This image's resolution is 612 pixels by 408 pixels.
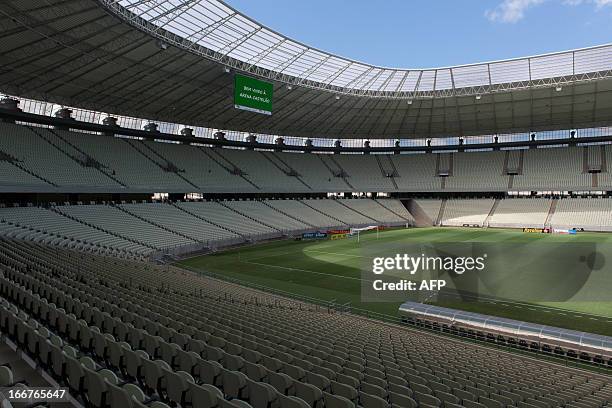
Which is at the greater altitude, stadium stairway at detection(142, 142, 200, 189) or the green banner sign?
the green banner sign

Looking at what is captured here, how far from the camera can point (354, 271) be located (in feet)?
102

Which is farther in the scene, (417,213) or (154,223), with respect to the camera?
(417,213)

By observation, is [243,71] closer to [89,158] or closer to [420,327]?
[89,158]

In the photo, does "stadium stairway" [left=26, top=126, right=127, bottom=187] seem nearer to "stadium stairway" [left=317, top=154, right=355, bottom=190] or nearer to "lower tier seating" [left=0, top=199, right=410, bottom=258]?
"lower tier seating" [left=0, top=199, right=410, bottom=258]

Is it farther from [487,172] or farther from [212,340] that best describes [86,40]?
[487,172]

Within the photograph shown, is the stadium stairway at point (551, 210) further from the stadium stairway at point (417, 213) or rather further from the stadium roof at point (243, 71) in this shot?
the stadium stairway at point (417, 213)

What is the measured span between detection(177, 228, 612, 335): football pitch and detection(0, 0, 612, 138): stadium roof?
57.6ft

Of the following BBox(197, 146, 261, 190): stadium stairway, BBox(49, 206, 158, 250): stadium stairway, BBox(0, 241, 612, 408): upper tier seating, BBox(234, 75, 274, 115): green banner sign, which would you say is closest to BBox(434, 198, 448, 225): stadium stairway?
BBox(197, 146, 261, 190): stadium stairway

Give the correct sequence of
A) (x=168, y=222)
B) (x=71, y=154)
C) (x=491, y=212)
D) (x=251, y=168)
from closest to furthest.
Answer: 1. (x=168, y=222)
2. (x=71, y=154)
3. (x=251, y=168)
4. (x=491, y=212)

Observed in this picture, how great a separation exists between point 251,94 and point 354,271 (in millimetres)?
18135

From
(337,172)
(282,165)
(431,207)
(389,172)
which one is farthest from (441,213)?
(282,165)

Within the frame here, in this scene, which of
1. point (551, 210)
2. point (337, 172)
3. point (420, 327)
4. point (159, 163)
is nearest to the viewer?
point (420, 327)

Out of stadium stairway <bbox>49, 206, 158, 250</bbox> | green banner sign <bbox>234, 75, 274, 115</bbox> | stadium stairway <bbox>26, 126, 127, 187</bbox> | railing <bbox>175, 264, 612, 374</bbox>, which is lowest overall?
railing <bbox>175, 264, 612, 374</bbox>

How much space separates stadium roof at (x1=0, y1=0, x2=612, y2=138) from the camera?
29.2m
